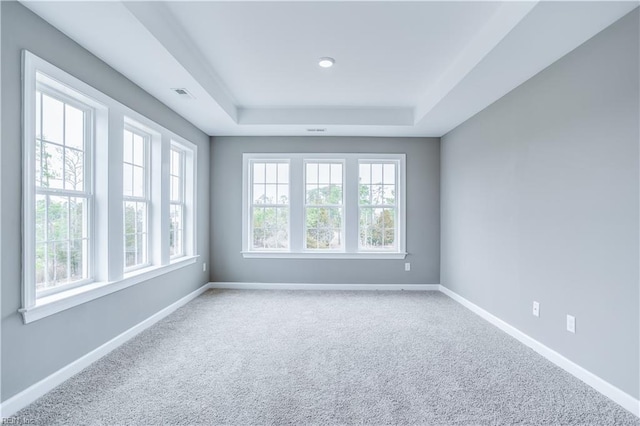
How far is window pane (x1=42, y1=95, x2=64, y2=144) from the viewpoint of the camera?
2184 mm

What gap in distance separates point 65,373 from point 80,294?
0.53 meters

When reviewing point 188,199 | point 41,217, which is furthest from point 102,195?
point 188,199

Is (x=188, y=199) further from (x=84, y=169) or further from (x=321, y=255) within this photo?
(x=321, y=255)

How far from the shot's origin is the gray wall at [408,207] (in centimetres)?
495

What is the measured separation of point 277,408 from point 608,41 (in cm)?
312

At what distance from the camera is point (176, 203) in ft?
13.4

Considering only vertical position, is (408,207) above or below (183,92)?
below

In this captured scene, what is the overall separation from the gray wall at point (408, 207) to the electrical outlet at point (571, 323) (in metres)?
2.54

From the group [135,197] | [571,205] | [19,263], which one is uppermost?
→ [135,197]

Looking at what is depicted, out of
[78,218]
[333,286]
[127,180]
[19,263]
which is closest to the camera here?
[19,263]

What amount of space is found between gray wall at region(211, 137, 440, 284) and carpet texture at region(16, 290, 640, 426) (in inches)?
56.9

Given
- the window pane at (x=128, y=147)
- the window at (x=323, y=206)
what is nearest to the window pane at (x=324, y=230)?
the window at (x=323, y=206)

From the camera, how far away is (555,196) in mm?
2539

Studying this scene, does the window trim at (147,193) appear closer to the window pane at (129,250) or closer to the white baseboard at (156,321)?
the window pane at (129,250)
